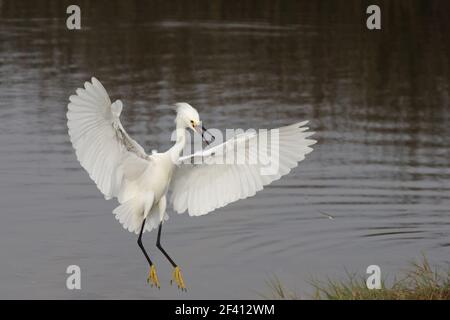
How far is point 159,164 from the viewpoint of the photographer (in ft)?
32.2

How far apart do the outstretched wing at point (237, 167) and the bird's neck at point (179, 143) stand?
6 centimetres

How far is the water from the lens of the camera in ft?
37.9

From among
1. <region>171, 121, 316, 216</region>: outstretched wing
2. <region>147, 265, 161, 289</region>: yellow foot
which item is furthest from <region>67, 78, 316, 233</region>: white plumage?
<region>147, 265, 161, 289</region>: yellow foot

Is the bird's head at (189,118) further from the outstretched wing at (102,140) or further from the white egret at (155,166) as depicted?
the outstretched wing at (102,140)

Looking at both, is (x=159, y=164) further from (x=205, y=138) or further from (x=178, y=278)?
(x=178, y=278)

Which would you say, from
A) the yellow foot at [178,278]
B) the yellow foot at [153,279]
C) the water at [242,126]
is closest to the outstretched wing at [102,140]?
the yellow foot at [153,279]

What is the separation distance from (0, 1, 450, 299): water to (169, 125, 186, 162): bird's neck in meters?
1.36

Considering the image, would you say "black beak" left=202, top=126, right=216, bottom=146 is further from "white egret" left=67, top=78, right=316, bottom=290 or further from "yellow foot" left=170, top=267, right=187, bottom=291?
"yellow foot" left=170, top=267, right=187, bottom=291

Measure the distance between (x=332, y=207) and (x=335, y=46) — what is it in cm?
1150

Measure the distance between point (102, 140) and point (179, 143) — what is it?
2.00 feet

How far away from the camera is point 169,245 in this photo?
39.1 ft

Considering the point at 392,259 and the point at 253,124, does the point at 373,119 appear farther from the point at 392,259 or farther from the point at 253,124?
the point at 392,259

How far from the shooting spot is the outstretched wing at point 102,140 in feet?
30.5

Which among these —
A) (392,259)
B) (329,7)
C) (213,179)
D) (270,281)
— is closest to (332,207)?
(392,259)
